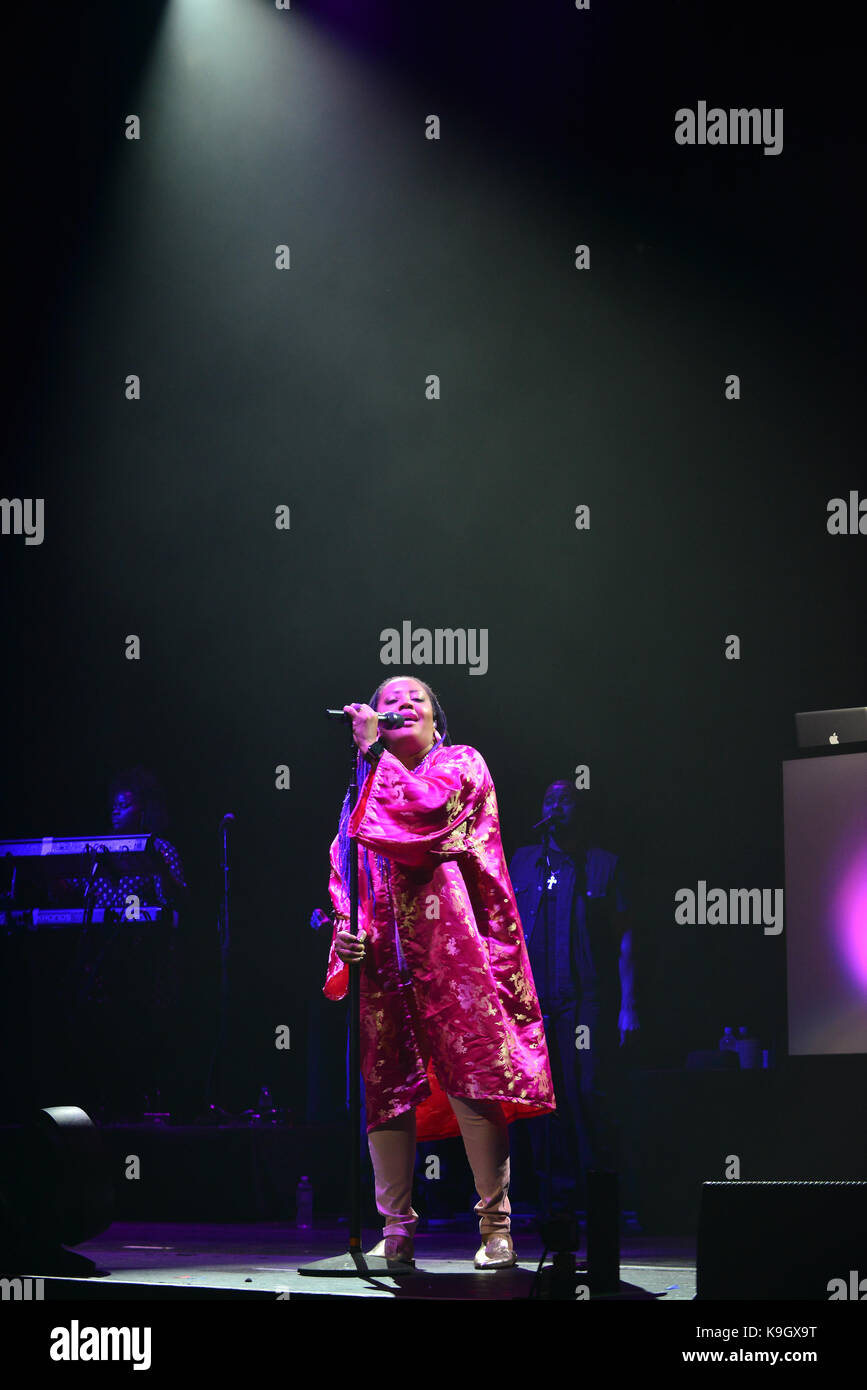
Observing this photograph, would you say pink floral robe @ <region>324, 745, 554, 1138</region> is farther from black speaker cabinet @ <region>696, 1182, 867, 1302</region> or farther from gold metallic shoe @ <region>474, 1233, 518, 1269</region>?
black speaker cabinet @ <region>696, 1182, 867, 1302</region>

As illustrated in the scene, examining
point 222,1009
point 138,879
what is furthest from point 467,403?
point 222,1009

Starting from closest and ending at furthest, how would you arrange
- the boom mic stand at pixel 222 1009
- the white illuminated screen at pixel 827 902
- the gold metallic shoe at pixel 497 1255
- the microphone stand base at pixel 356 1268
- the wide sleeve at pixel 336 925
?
1. the microphone stand base at pixel 356 1268
2. the gold metallic shoe at pixel 497 1255
3. the wide sleeve at pixel 336 925
4. the white illuminated screen at pixel 827 902
5. the boom mic stand at pixel 222 1009

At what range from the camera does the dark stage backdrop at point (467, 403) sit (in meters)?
6.70

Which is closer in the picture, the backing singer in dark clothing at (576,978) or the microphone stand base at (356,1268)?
the microphone stand base at (356,1268)

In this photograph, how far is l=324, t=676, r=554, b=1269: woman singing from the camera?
4.21 m

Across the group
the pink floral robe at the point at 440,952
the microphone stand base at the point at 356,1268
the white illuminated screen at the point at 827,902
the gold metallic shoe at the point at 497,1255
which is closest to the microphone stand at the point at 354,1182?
the microphone stand base at the point at 356,1268

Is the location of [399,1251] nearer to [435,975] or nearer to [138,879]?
[435,975]

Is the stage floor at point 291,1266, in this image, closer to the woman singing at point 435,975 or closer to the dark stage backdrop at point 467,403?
the woman singing at point 435,975

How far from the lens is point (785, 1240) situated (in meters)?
2.92

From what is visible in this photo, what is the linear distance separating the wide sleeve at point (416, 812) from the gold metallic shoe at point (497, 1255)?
3.28 feet

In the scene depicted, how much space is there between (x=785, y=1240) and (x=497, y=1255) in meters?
1.41

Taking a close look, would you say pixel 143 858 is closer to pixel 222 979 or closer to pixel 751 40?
pixel 222 979

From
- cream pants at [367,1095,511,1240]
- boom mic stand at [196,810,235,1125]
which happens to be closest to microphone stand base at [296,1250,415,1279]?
cream pants at [367,1095,511,1240]
